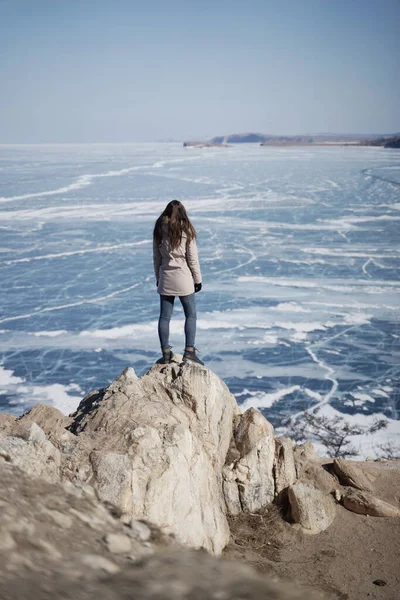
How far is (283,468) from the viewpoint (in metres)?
5.82

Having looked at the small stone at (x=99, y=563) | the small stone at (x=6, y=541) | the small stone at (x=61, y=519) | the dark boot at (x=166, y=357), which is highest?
the small stone at (x=6, y=541)

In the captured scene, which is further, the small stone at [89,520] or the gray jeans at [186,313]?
the gray jeans at [186,313]

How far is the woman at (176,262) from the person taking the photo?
5379 millimetres

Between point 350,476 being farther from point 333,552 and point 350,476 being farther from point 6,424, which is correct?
point 6,424

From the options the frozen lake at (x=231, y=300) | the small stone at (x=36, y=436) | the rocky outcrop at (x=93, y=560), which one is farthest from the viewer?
the frozen lake at (x=231, y=300)

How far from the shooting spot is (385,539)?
5480 mm

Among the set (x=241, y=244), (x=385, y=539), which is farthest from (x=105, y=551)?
(x=241, y=244)

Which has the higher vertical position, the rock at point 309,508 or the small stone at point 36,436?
the small stone at point 36,436

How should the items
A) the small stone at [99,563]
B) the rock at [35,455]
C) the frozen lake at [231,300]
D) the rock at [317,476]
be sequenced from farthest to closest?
the frozen lake at [231,300], the rock at [317,476], the rock at [35,455], the small stone at [99,563]

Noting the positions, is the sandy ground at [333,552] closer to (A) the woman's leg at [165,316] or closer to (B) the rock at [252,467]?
(B) the rock at [252,467]

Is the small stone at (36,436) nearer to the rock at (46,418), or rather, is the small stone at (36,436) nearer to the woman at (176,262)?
the rock at (46,418)

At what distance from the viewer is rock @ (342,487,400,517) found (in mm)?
5746

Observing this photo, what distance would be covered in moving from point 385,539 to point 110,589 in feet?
14.2

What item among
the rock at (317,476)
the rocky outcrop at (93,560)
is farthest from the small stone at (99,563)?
the rock at (317,476)
